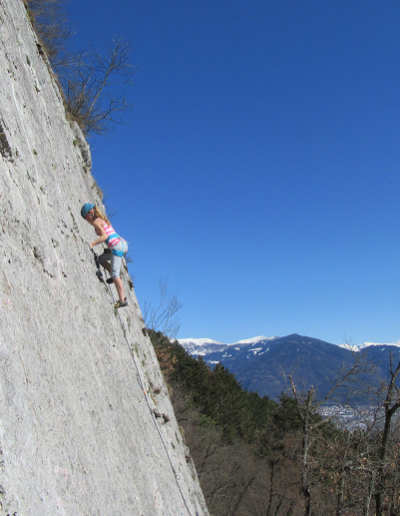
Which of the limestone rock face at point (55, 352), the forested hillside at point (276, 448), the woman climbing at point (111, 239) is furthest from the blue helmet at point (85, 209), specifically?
the forested hillside at point (276, 448)

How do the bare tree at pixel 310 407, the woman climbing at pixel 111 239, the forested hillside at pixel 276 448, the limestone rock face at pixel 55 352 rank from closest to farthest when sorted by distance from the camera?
the limestone rock face at pixel 55 352 → the woman climbing at pixel 111 239 → the forested hillside at pixel 276 448 → the bare tree at pixel 310 407

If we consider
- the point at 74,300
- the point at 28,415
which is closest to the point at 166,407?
the point at 74,300

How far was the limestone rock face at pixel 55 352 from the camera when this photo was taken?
2.53 m

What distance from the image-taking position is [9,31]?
4.78 meters

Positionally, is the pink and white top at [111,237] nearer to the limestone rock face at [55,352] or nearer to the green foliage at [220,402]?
the limestone rock face at [55,352]

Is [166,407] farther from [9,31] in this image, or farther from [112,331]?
[9,31]

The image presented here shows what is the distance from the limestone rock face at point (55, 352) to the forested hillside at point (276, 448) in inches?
399

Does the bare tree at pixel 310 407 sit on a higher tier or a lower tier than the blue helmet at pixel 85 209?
lower

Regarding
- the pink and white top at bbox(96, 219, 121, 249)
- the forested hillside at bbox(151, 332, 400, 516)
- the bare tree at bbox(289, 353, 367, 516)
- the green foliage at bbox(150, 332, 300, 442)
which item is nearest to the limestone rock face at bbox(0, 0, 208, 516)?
the pink and white top at bbox(96, 219, 121, 249)

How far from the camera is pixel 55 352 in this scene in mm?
3471

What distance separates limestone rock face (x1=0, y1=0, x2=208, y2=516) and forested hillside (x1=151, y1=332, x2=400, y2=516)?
33.2ft

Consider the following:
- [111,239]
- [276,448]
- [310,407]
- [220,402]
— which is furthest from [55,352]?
[220,402]

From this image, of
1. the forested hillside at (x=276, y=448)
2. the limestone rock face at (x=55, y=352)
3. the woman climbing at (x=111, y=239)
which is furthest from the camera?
the forested hillside at (x=276, y=448)

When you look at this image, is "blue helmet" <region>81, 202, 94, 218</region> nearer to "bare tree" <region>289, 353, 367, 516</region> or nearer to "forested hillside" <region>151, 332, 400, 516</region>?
"forested hillside" <region>151, 332, 400, 516</region>
